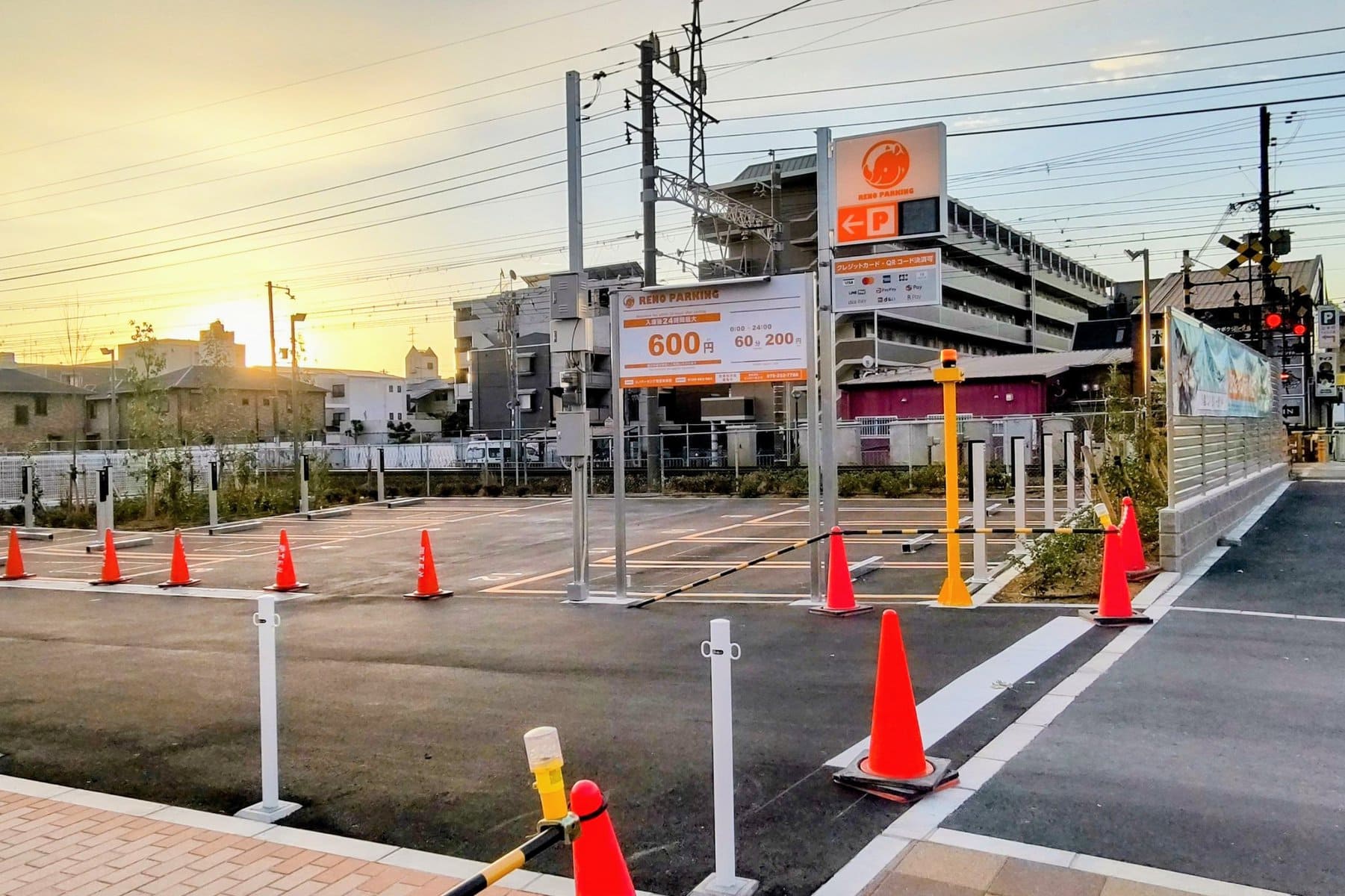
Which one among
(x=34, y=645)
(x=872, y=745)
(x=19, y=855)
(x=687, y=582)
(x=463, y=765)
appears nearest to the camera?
(x=19, y=855)

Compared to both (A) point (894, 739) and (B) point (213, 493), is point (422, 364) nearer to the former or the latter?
(B) point (213, 493)

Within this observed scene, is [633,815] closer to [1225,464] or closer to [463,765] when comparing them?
[463,765]

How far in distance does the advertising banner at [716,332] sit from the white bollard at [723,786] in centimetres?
687

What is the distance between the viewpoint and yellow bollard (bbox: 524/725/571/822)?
3004 mm

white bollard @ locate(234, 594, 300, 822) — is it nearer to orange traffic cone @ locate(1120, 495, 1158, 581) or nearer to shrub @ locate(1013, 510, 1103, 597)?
shrub @ locate(1013, 510, 1103, 597)

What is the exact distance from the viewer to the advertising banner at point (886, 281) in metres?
10.6

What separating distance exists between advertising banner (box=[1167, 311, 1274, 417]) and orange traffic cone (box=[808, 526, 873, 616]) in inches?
170

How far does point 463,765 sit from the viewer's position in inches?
227

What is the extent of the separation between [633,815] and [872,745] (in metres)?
1.29

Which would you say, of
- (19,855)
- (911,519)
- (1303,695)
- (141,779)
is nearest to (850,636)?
(1303,695)

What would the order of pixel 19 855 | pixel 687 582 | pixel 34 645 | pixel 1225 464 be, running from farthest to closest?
pixel 1225 464
pixel 687 582
pixel 34 645
pixel 19 855

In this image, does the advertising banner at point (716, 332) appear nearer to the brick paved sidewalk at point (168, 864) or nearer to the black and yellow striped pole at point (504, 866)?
the brick paved sidewalk at point (168, 864)

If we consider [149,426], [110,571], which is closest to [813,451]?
[110,571]

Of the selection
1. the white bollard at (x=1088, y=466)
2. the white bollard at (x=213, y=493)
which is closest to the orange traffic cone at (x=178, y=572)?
the white bollard at (x=213, y=493)
